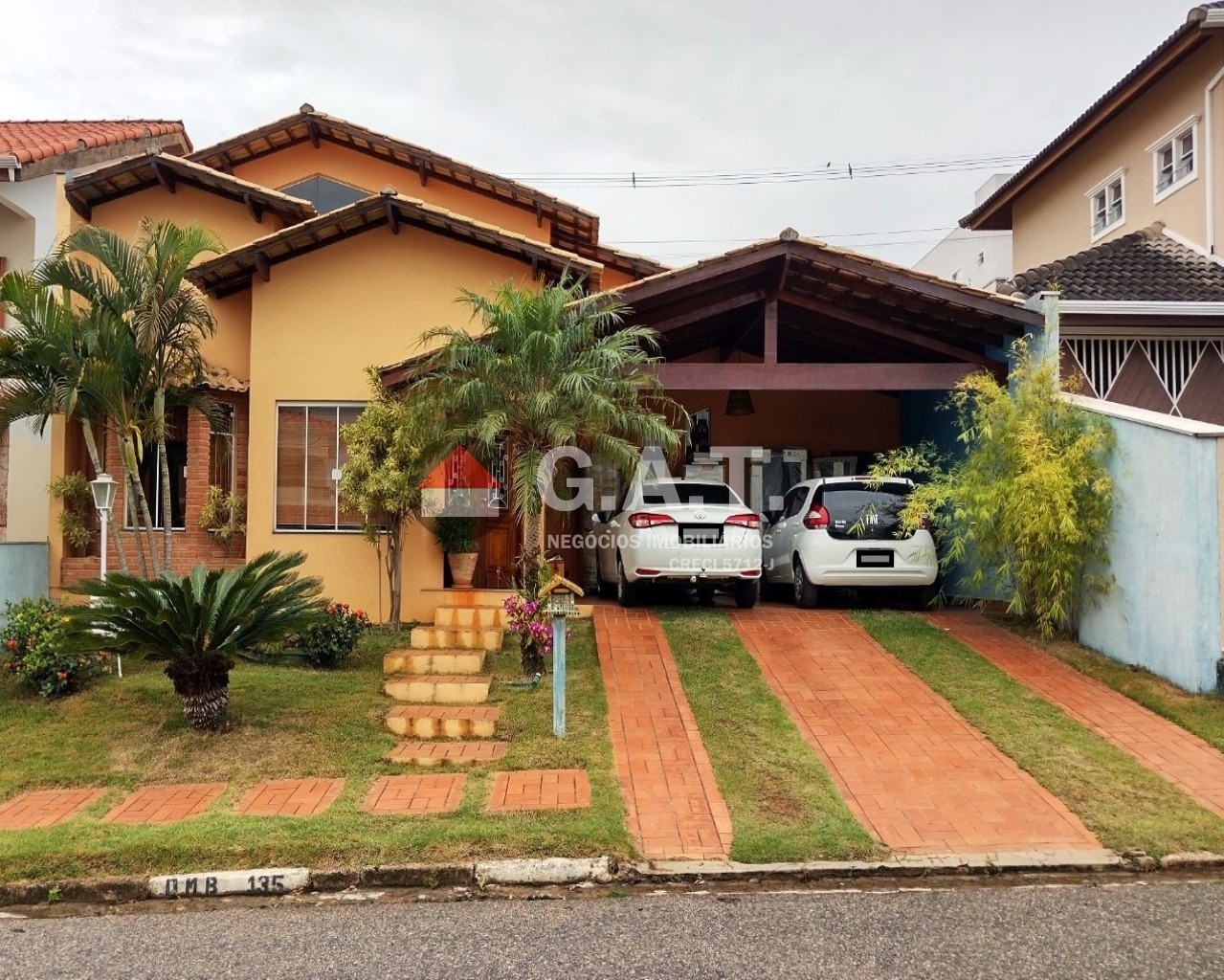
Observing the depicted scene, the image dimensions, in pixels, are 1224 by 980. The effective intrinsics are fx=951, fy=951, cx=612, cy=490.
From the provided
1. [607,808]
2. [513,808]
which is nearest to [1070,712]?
[607,808]

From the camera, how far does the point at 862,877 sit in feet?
17.3

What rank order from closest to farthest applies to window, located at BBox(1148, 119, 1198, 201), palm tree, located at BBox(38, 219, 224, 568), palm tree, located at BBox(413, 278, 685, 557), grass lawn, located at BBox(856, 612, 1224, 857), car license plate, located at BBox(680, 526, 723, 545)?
grass lawn, located at BBox(856, 612, 1224, 857)
palm tree, located at BBox(413, 278, 685, 557)
palm tree, located at BBox(38, 219, 224, 568)
car license plate, located at BBox(680, 526, 723, 545)
window, located at BBox(1148, 119, 1198, 201)

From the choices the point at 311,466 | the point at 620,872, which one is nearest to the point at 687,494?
the point at 311,466

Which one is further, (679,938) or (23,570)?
(23,570)

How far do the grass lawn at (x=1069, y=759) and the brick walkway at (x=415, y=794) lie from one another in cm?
394

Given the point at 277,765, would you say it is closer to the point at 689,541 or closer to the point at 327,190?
the point at 689,541

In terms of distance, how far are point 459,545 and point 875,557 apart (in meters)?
4.79

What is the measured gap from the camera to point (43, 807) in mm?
6137

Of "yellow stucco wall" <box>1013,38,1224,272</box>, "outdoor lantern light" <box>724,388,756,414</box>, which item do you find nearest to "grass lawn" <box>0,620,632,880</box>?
"outdoor lantern light" <box>724,388,756,414</box>

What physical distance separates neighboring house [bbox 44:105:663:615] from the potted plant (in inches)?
7.8

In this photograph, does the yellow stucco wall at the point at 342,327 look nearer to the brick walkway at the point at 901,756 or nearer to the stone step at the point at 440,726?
the stone step at the point at 440,726

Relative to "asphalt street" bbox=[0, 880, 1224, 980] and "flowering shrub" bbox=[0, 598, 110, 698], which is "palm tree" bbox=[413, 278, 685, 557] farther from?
"asphalt street" bbox=[0, 880, 1224, 980]

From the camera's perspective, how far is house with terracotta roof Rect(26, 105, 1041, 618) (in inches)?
Result: 428

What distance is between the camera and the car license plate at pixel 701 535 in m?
10.5
